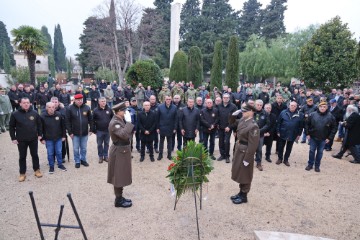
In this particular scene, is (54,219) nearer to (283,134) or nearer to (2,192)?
(2,192)

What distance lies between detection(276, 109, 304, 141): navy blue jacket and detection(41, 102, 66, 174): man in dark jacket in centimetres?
642

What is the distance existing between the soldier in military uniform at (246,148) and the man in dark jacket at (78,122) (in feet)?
14.6

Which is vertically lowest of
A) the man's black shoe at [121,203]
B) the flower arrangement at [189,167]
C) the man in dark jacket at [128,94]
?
the man's black shoe at [121,203]

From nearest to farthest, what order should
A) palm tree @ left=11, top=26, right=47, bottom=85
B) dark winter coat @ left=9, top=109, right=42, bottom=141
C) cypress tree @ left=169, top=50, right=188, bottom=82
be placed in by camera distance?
dark winter coat @ left=9, top=109, right=42, bottom=141, palm tree @ left=11, top=26, right=47, bottom=85, cypress tree @ left=169, top=50, right=188, bottom=82

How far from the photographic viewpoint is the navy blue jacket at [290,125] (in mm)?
7961

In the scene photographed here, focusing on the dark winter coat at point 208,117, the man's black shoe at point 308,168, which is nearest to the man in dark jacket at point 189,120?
the dark winter coat at point 208,117

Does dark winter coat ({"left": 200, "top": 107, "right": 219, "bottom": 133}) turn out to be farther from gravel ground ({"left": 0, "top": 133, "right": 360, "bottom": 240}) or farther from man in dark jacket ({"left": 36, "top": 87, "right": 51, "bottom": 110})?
man in dark jacket ({"left": 36, "top": 87, "right": 51, "bottom": 110})

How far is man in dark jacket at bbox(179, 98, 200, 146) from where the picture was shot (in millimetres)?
8227

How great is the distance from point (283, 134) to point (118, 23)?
2439 cm

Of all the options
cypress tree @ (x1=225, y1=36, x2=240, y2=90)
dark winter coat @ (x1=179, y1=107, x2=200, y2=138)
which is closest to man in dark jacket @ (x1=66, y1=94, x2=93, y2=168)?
dark winter coat @ (x1=179, y1=107, x2=200, y2=138)

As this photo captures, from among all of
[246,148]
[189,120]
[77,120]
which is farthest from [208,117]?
[77,120]

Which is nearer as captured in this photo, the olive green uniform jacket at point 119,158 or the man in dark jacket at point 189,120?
the olive green uniform jacket at point 119,158

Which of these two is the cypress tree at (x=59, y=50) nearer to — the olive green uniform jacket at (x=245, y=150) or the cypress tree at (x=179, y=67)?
the cypress tree at (x=179, y=67)

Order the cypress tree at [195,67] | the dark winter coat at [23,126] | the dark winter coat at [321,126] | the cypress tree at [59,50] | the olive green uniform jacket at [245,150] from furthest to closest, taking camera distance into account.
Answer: the cypress tree at [59,50]
the cypress tree at [195,67]
the dark winter coat at [321,126]
the dark winter coat at [23,126]
the olive green uniform jacket at [245,150]
